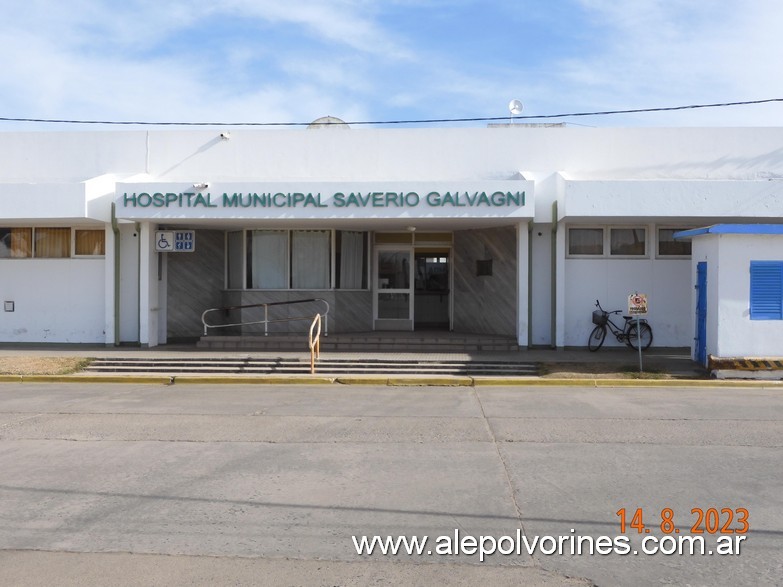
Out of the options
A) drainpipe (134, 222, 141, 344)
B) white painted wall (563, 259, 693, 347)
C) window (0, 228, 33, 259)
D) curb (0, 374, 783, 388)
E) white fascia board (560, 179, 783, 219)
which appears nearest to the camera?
curb (0, 374, 783, 388)

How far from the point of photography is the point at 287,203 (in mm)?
16453

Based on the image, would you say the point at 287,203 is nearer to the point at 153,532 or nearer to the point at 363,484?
→ the point at 363,484

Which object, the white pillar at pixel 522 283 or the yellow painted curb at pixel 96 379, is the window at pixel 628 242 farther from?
the yellow painted curb at pixel 96 379

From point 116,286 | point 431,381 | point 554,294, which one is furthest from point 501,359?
point 116,286

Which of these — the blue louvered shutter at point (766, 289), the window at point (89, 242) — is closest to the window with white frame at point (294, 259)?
the window at point (89, 242)

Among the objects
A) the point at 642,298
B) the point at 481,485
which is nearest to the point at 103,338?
the point at 642,298

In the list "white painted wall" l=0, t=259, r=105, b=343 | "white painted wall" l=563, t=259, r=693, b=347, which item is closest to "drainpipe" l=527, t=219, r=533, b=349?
"white painted wall" l=563, t=259, r=693, b=347

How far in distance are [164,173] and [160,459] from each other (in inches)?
498

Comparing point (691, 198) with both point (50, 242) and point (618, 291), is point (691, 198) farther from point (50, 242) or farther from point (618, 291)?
point (50, 242)

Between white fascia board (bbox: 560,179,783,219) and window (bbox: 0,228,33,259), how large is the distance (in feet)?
45.8

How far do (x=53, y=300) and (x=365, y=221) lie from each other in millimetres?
8501

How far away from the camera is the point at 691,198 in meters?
15.7

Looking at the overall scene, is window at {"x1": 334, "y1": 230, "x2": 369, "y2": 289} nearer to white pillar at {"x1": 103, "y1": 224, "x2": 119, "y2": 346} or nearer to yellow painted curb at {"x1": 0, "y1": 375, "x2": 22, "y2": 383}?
white pillar at {"x1": 103, "y1": 224, "x2": 119, "y2": 346}

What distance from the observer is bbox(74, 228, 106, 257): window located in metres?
18.7
